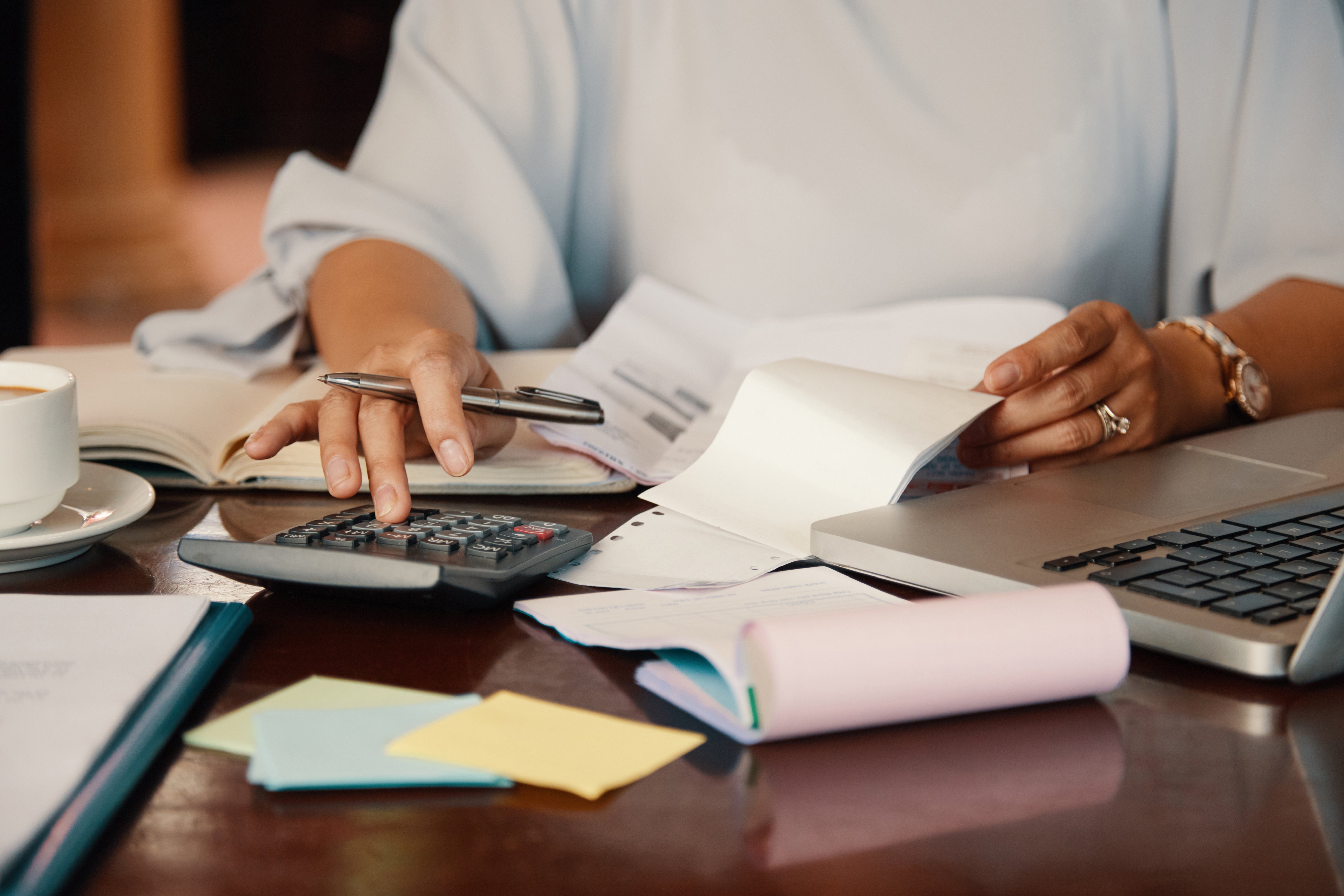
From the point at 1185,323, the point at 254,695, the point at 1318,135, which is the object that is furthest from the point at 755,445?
the point at 1318,135

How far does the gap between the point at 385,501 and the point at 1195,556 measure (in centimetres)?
39

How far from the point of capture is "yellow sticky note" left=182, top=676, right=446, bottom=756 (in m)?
0.37

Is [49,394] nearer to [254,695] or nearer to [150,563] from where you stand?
[150,563]

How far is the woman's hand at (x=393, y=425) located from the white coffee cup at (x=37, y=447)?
0.10m

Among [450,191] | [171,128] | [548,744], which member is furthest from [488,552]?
[171,128]

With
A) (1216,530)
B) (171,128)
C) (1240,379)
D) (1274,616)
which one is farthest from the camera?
(171,128)

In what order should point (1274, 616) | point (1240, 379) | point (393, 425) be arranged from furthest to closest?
point (1240, 379) < point (393, 425) < point (1274, 616)

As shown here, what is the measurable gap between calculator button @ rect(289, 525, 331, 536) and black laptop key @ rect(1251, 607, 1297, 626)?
404mm

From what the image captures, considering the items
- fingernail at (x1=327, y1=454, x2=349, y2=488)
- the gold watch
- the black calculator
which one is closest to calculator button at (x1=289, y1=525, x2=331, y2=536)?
the black calculator

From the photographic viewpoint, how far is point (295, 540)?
504 millimetres

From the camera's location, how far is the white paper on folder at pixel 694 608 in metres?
0.45

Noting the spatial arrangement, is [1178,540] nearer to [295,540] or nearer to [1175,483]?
[1175,483]

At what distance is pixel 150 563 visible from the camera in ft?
1.90

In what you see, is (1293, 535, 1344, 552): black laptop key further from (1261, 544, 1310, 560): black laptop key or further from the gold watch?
the gold watch
